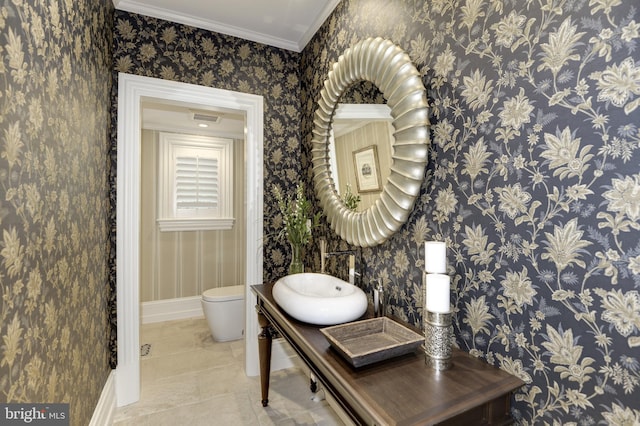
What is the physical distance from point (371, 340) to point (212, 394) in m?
1.61

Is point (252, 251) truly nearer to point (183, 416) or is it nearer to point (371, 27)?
point (183, 416)

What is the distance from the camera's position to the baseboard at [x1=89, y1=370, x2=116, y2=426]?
5.56 feet

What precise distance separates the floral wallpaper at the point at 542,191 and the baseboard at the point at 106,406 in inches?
76.4

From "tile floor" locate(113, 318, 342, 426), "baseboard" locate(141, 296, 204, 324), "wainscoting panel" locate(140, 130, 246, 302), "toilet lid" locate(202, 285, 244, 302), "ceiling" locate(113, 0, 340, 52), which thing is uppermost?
"ceiling" locate(113, 0, 340, 52)

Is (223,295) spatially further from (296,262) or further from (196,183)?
(196,183)

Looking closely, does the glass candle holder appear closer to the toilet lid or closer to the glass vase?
the glass vase

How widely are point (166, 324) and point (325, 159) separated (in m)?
2.90

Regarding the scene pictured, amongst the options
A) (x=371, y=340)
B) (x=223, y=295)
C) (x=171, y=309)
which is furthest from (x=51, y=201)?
(x=171, y=309)

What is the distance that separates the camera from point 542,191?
90 cm

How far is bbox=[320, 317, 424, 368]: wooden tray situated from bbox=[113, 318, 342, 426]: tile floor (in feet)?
3.48

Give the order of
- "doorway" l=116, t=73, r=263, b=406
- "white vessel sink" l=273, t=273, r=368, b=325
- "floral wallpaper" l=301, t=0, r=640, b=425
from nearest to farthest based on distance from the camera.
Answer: "floral wallpaper" l=301, t=0, r=640, b=425 < "white vessel sink" l=273, t=273, r=368, b=325 < "doorway" l=116, t=73, r=263, b=406

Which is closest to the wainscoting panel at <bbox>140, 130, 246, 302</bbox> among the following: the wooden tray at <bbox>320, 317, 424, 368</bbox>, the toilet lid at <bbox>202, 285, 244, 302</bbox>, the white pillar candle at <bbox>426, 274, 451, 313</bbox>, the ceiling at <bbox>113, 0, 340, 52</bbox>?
the toilet lid at <bbox>202, 285, 244, 302</bbox>

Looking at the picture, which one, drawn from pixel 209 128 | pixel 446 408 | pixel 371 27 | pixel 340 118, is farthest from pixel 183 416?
pixel 209 128

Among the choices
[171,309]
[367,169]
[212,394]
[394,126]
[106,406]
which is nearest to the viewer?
[394,126]
